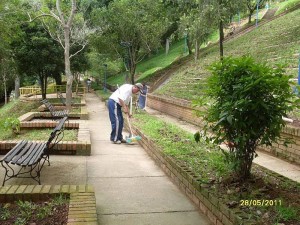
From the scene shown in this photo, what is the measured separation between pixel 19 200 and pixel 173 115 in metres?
10.8

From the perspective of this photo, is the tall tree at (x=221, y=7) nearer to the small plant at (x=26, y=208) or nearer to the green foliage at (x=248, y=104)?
the green foliage at (x=248, y=104)

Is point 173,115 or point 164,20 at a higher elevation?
point 164,20

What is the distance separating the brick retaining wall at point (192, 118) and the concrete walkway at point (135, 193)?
1223 mm

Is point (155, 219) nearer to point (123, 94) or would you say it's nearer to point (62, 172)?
point (62, 172)

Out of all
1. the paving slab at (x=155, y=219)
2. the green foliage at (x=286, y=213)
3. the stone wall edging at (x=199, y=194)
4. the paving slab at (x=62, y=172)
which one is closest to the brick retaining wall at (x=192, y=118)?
the stone wall edging at (x=199, y=194)

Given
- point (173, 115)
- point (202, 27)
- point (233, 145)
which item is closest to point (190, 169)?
point (233, 145)

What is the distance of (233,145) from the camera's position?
4.16 meters

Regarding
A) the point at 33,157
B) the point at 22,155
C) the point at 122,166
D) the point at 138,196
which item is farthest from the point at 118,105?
the point at 138,196

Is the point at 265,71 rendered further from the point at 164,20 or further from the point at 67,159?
the point at 164,20

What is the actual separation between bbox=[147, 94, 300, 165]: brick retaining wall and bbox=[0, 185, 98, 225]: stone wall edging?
6.32 ft

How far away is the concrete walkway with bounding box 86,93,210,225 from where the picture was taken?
3.96 m

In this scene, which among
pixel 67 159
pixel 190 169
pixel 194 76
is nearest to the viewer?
pixel 190 169

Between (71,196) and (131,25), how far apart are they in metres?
18.7

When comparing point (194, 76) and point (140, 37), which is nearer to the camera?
point (194, 76)
